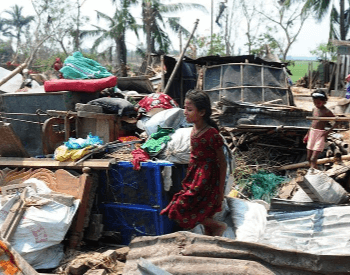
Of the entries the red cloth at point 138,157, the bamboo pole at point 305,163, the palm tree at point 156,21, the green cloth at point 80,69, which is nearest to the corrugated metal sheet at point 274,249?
the red cloth at point 138,157

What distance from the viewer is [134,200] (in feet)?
15.5

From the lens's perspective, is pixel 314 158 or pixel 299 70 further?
pixel 299 70

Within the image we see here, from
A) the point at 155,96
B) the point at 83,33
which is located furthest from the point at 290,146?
the point at 83,33

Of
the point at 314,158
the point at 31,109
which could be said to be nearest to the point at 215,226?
the point at 314,158

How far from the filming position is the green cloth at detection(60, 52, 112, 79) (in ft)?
20.2

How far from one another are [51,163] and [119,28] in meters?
21.5

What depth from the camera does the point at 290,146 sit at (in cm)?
743

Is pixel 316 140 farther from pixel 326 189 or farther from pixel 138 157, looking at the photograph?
pixel 138 157

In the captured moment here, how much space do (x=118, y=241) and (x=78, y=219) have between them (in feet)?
1.86

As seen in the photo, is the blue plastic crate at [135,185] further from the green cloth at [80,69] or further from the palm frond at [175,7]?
the palm frond at [175,7]

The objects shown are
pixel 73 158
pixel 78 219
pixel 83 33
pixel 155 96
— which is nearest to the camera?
pixel 78 219

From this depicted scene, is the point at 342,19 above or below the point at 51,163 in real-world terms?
above

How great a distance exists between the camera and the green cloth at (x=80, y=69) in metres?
6.15

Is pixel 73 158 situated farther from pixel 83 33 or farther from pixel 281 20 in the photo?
pixel 281 20
